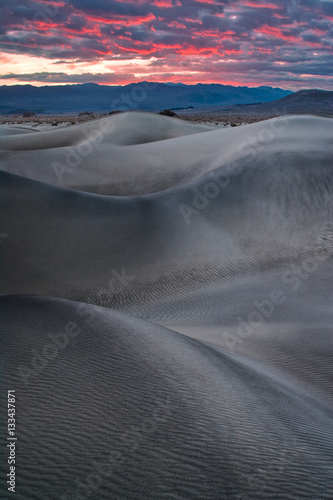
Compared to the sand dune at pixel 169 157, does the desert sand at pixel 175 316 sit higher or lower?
lower

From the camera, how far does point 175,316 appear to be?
8.87 meters

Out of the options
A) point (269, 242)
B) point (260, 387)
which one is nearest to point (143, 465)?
point (260, 387)

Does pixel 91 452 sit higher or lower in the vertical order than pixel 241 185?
lower

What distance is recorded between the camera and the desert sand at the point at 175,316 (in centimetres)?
304

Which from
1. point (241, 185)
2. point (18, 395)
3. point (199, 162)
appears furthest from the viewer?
point (199, 162)

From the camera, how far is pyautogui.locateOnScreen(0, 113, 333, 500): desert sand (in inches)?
120

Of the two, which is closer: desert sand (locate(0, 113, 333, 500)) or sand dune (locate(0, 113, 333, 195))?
desert sand (locate(0, 113, 333, 500))

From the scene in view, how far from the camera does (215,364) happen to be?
5227 mm

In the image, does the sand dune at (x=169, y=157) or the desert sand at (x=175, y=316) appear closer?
the desert sand at (x=175, y=316)

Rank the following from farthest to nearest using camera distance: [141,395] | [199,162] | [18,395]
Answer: [199,162], [141,395], [18,395]

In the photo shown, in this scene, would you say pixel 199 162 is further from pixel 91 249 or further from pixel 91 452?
pixel 91 452

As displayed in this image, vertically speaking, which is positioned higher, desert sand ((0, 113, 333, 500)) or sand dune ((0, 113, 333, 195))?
sand dune ((0, 113, 333, 195))

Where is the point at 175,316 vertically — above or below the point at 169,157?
below

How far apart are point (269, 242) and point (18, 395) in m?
10.00
